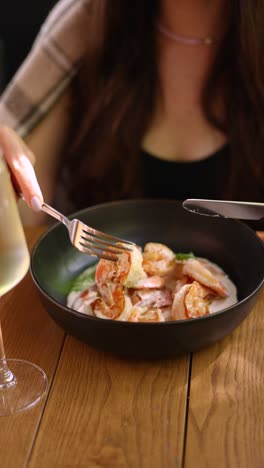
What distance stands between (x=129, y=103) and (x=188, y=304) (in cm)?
84

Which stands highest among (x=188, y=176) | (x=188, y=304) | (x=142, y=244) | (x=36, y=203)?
(x=36, y=203)

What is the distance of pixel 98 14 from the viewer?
152 cm

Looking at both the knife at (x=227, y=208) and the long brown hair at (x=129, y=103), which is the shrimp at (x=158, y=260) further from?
the long brown hair at (x=129, y=103)

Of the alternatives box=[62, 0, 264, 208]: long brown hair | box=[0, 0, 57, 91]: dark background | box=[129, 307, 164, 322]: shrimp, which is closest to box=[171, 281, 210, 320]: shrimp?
box=[129, 307, 164, 322]: shrimp

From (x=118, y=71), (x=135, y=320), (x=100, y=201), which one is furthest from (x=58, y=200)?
(x=135, y=320)

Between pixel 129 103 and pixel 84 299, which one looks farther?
pixel 129 103

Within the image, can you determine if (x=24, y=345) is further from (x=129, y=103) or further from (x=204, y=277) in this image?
(x=129, y=103)

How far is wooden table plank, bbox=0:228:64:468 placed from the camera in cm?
75

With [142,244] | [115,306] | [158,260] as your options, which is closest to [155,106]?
[142,244]

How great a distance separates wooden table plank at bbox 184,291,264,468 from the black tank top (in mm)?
686

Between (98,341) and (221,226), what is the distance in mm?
402

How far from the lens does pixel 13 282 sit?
740 mm

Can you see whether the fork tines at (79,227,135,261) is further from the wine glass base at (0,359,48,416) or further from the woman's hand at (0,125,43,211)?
the wine glass base at (0,359,48,416)

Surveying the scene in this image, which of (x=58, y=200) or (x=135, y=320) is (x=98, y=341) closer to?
(x=135, y=320)
